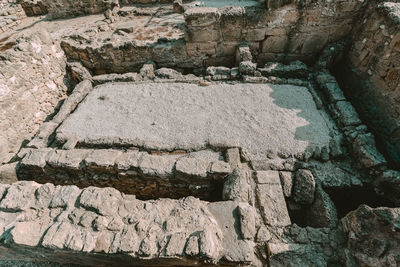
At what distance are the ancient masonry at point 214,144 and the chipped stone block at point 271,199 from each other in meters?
0.02

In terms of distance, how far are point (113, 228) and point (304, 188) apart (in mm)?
2642

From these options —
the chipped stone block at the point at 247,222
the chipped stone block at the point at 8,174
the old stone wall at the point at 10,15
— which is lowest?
the chipped stone block at the point at 247,222

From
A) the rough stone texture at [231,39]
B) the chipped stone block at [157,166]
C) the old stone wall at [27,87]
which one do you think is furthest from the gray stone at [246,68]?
the old stone wall at [27,87]

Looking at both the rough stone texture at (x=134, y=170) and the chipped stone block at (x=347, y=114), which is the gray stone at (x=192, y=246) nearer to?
the rough stone texture at (x=134, y=170)

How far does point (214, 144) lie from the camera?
378 centimetres

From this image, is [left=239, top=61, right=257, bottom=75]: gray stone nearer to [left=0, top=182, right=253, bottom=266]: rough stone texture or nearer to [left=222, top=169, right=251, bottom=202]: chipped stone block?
[left=222, top=169, right=251, bottom=202]: chipped stone block

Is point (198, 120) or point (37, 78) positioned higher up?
point (37, 78)

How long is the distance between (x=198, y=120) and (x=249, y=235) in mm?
2386

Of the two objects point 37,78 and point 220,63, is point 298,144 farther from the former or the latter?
point 37,78

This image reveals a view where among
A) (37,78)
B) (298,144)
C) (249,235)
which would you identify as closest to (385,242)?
(249,235)

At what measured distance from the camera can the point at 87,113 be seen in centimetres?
475

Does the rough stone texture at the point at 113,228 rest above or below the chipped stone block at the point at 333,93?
below

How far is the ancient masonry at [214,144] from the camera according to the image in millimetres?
2453

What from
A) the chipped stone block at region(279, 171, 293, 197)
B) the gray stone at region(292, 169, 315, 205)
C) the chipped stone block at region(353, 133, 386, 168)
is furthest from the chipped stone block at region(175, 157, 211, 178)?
the chipped stone block at region(353, 133, 386, 168)
